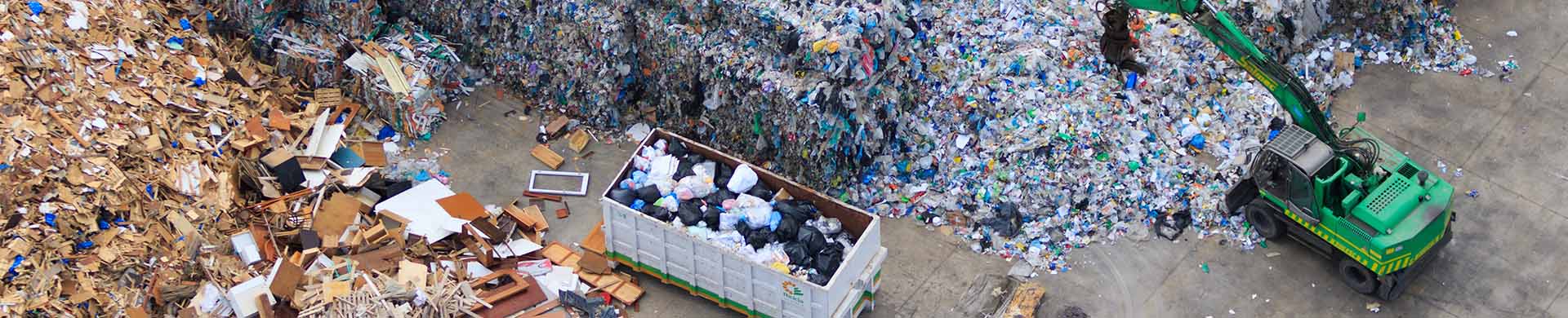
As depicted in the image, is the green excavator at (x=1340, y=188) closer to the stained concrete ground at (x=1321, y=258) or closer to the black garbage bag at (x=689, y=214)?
the stained concrete ground at (x=1321, y=258)

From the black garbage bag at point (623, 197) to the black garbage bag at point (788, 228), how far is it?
1.46 metres

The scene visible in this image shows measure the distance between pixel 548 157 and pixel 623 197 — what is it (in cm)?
262

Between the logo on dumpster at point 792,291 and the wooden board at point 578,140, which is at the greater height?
the logo on dumpster at point 792,291

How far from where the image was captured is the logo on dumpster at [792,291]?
47.9ft

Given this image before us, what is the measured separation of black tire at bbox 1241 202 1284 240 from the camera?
52.9 ft

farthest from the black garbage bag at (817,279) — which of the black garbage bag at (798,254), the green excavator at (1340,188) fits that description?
the green excavator at (1340,188)

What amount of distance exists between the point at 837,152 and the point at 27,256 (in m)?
7.82

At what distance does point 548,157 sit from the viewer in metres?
17.8

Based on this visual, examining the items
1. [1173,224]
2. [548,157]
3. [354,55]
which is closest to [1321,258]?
[1173,224]

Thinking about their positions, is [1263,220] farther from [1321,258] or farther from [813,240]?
[813,240]

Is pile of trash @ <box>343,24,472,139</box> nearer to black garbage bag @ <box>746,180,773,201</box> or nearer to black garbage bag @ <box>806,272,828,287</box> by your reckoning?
black garbage bag @ <box>746,180,773,201</box>

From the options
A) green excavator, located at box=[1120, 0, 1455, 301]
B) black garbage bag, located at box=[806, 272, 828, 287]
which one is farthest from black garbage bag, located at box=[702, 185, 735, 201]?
green excavator, located at box=[1120, 0, 1455, 301]

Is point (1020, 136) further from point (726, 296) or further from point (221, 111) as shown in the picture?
point (221, 111)

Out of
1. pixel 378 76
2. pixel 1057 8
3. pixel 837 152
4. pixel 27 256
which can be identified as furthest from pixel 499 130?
pixel 1057 8
